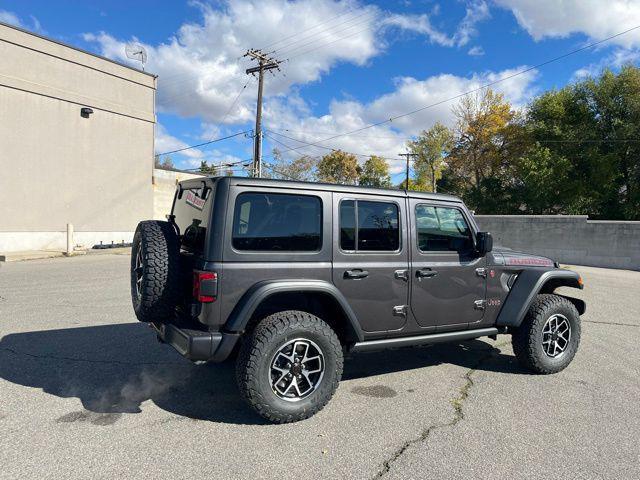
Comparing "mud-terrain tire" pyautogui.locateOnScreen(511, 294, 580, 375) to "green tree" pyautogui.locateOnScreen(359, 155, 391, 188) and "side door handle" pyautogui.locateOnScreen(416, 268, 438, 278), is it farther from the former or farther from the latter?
"green tree" pyautogui.locateOnScreen(359, 155, 391, 188)

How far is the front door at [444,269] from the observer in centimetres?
404

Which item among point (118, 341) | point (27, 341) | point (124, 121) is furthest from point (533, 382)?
point (124, 121)

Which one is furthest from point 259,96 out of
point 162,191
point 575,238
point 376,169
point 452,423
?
point 376,169

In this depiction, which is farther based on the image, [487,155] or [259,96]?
[487,155]

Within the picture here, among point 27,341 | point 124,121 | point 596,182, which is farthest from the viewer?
point 596,182

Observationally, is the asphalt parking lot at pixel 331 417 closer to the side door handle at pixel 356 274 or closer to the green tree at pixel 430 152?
the side door handle at pixel 356 274

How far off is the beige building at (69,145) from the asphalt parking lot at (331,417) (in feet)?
44.2

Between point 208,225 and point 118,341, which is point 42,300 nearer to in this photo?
point 118,341

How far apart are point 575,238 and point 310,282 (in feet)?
55.8

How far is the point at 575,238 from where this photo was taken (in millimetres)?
17359

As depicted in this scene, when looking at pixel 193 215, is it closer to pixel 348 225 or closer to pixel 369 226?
pixel 348 225

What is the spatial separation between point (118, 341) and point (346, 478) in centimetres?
371

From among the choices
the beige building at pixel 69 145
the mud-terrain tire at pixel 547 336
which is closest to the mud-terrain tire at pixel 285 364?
the mud-terrain tire at pixel 547 336

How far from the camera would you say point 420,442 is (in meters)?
3.18
